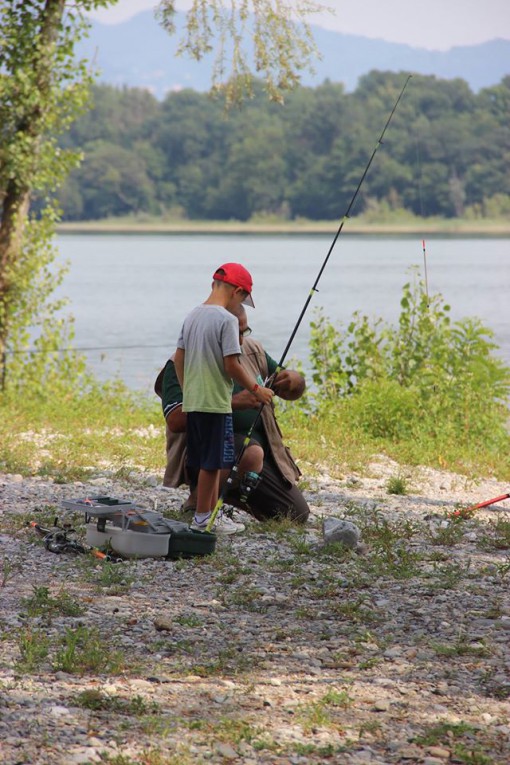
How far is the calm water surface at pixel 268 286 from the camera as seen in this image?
23.5 metres

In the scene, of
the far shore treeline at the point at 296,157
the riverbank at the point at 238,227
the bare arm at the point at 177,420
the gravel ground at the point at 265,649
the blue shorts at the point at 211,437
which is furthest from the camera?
the riverbank at the point at 238,227

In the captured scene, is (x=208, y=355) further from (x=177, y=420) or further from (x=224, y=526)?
(x=224, y=526)

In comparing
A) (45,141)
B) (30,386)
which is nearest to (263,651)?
(30,386)

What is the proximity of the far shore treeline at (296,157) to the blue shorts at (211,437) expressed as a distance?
4647 cm

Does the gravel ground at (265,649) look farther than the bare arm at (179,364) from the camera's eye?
No

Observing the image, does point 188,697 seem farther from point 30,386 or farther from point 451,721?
point 30,386

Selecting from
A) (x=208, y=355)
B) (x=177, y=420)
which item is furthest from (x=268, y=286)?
(x=208, y=355)

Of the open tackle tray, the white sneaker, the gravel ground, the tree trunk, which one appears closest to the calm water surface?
the tree trunk

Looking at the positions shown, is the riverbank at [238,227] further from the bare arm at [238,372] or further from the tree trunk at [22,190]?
the bare arm at [238,372]

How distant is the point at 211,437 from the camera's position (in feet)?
19.7

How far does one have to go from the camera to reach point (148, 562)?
19.1ft

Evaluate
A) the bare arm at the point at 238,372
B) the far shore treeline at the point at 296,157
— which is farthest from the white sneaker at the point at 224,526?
the far shore treeline at the point at 296,157

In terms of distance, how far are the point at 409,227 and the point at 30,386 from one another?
49.0m

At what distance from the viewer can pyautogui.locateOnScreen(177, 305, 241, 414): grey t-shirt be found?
19.0ft
